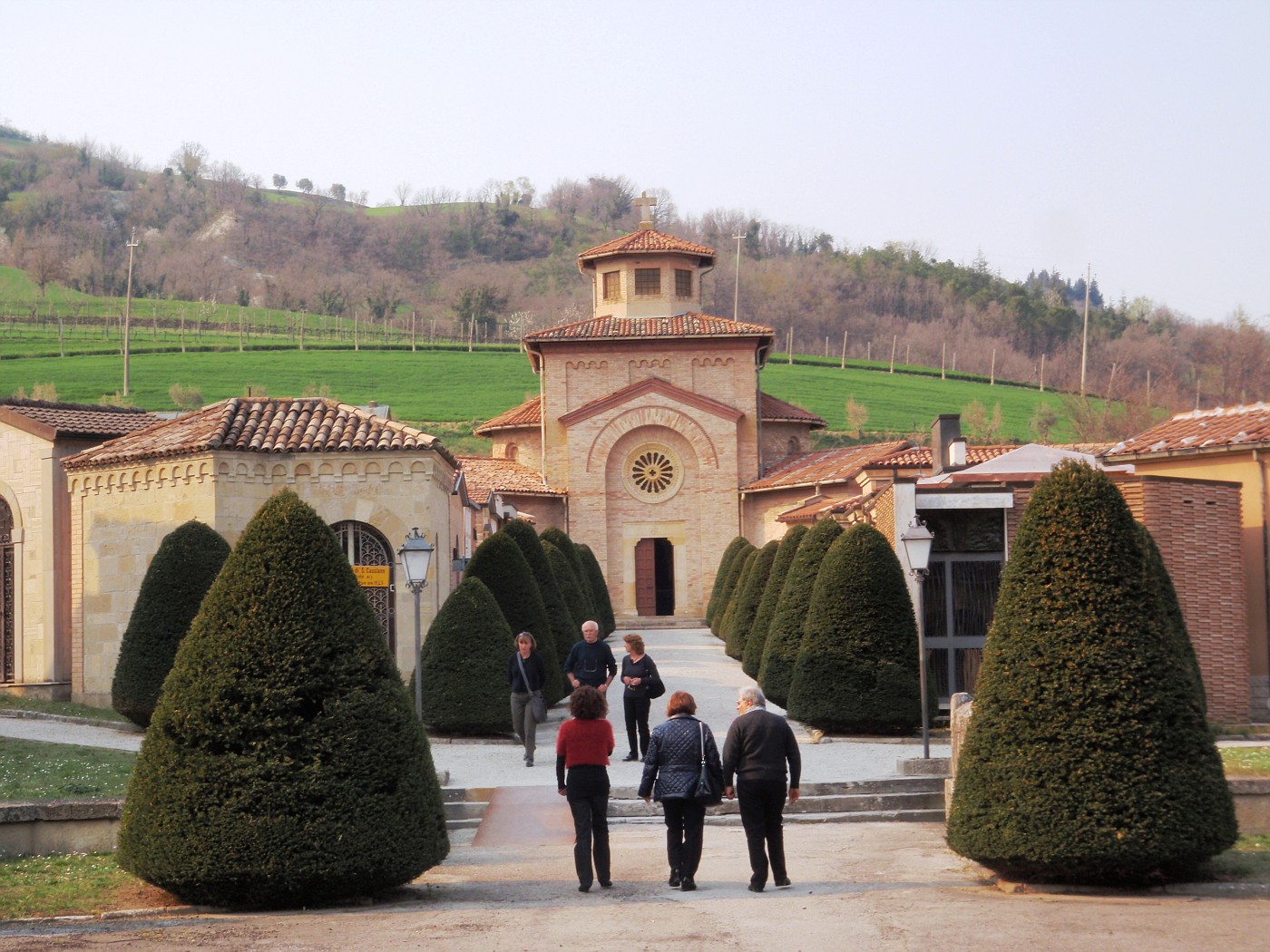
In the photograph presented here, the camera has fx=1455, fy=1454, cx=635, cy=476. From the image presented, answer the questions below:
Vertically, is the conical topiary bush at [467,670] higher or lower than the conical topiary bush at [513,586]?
lower

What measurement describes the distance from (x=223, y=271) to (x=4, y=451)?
10973 cm

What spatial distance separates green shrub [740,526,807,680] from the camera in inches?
957

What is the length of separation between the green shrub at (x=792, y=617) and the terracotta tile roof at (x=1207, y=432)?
540 cm

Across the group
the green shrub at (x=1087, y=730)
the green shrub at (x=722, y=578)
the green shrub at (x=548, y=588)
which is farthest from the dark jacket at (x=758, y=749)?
the green shrub at (x=722, y=578)

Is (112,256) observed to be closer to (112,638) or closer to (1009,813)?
(112,638)

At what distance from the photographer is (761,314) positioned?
110062 millimetres

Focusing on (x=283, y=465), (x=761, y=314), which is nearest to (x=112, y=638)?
(x=283, y=465)

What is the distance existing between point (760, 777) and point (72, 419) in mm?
18759

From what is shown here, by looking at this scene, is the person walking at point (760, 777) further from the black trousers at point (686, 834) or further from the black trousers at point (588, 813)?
the black trousers at point (588, 813)

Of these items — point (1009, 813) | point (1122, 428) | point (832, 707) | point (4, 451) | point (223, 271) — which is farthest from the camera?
point (223, 271)

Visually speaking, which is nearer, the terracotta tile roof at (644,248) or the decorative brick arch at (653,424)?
the decorative brick arch at (653,424)

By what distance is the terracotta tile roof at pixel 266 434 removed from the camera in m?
22.1

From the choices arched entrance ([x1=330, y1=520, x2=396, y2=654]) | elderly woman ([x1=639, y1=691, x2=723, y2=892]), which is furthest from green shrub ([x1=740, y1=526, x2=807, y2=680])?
elderly woman ([x1=639, y1=691, x2=723, y2=892])

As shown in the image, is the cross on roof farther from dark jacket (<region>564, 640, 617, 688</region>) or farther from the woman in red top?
the woman in red top
